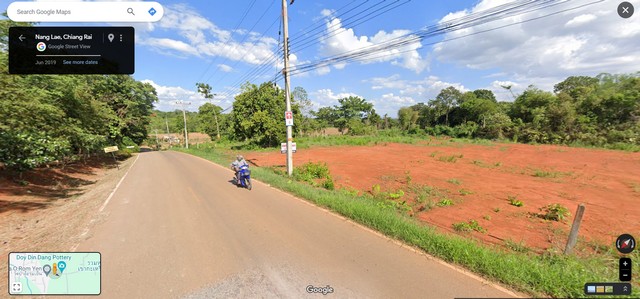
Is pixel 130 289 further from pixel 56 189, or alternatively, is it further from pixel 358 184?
pixel 56 189

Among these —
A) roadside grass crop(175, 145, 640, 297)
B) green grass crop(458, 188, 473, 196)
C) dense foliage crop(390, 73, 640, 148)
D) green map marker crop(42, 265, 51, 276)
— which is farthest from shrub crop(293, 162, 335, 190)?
dense foliage crop(390, 73, 640, 148)

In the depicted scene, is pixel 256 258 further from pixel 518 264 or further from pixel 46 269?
pixel 518 264

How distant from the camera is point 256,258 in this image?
4.41 m

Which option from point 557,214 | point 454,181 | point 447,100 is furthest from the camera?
point 447,100

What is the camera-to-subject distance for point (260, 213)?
23.1 ft

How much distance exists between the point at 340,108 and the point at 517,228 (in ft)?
225

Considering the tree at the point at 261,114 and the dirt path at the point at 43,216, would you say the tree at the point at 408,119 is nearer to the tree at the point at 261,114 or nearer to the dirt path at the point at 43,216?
the tree at the point at 261,114

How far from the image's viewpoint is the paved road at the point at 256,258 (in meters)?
3.48

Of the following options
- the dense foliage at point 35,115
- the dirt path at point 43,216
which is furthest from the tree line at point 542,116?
the dirt path at point 43,216

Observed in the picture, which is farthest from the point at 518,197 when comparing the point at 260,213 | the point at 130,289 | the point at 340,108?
the point at 340,108

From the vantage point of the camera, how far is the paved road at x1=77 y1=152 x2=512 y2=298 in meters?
3.48

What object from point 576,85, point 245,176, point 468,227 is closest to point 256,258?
point 468,227

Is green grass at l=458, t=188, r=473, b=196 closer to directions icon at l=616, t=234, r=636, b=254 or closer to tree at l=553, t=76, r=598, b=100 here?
directions icon at l=616, t=234, r=636, b=254

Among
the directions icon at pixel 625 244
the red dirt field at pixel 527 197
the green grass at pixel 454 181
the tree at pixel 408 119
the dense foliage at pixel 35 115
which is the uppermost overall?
the tree at pixel 408 119
